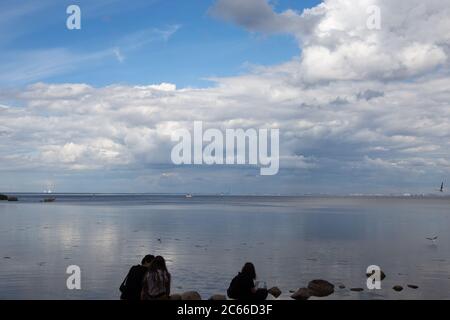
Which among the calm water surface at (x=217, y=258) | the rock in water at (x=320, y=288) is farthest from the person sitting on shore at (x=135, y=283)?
the rock in water at (x=320, y=288)

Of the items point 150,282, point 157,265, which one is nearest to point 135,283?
point 150,282

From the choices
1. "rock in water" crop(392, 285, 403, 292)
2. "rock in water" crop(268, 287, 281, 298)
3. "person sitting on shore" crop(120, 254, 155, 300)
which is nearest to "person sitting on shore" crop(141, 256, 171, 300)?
"person sitting on shore" crop(120, 254, 155, 300)

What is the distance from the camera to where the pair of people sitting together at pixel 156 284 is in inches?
674

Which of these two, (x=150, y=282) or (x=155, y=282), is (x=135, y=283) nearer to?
(x=150, y=282)

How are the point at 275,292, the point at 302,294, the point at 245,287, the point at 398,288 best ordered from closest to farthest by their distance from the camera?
the point at 245,287, the point at 302,294, the point at 275,292, the point at 398,288

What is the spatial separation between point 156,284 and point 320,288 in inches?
565

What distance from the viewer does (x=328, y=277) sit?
3394 centimetres

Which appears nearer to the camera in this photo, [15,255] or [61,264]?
[61,264]

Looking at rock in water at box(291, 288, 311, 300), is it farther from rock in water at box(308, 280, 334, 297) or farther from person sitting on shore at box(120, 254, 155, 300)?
person sitting on shore at box(120, 254, 155, 300)

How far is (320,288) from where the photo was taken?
28.5m
